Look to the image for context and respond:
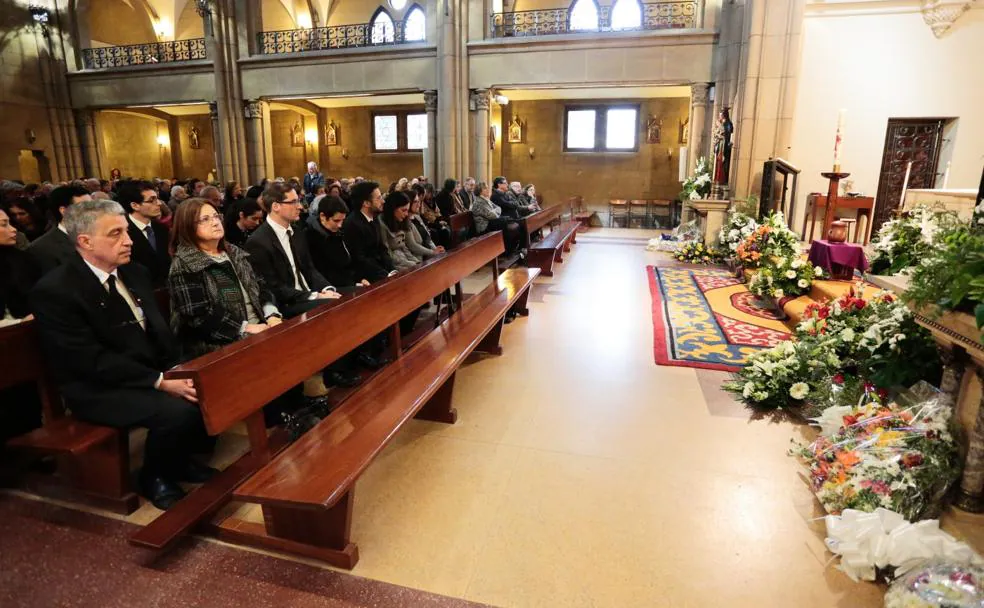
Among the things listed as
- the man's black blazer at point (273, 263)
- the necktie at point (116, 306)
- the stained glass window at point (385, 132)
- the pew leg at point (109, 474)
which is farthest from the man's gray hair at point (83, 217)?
the stained glass window at point (385, 132)

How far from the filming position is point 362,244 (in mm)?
5027

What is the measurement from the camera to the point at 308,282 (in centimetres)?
420

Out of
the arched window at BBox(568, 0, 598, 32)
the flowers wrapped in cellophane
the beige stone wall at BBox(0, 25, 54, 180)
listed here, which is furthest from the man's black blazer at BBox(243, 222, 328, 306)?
the beige stone wall at BBox(0, 25, 54, 180)

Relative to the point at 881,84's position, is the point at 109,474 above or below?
below

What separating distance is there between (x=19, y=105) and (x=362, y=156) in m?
9.55

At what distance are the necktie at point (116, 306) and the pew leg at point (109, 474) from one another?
0.55 m

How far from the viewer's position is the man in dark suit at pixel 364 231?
16.2 ft

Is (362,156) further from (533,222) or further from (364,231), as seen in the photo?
(364,231)

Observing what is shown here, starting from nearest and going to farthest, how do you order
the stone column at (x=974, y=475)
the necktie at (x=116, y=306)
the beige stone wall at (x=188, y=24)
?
the stone column at (x=974, y=475)
the necktie at (x=116, y=306)
the beige stone wall at (x=188, y=24)

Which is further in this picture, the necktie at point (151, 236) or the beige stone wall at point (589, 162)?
the beige stone wall at point (589, 162)

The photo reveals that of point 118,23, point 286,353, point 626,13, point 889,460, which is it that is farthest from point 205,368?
point 118,23

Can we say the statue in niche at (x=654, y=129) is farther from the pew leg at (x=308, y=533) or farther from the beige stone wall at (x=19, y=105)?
the beige stone wall at (x=19, y=105)

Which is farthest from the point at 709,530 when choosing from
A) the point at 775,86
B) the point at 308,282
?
the point at 775,86

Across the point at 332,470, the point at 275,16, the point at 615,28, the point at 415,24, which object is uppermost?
the point at 275,16
